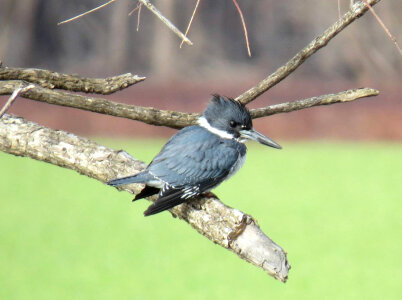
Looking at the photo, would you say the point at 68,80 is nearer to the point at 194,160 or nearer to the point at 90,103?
the point at 90,103

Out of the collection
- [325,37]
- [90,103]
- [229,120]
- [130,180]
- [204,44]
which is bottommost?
[130,180]

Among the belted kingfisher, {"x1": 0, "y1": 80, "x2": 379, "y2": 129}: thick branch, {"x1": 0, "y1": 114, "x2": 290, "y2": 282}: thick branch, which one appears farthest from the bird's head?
{"x1": 0, "y1": 114, "x2": 290, "y2": 282}: thick branch

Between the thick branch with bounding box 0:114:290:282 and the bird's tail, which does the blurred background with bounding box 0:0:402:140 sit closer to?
the thick branch with bounding box 0:114:290:282

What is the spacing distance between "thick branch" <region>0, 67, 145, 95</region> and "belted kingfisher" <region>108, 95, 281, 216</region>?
21 centimetres

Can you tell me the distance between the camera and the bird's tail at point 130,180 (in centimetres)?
206

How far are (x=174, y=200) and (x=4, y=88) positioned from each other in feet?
1.78

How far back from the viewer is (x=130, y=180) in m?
2.07

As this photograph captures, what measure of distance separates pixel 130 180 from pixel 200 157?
29 centimetres

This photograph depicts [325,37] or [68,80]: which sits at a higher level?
[325,37]

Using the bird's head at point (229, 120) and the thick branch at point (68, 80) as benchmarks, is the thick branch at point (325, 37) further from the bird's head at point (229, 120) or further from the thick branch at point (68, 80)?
the thick branch at point (68, 80)

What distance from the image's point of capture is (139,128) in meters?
10.8

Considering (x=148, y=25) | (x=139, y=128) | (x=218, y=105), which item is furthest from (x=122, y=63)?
(x=218, y=105)

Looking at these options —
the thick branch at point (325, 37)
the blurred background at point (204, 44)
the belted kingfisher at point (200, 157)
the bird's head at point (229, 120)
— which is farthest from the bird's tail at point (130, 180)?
the blurred background at point (204, 44)

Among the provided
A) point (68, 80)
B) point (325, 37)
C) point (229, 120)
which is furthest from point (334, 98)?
point (68, 80)
